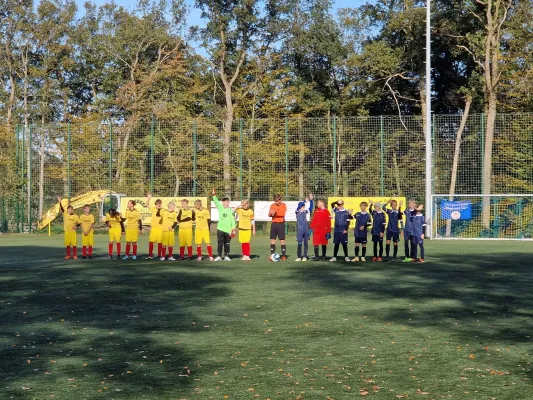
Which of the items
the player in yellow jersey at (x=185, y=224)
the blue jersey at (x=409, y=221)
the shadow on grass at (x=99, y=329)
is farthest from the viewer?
the player in yellow jersey at (x=185, y=224)

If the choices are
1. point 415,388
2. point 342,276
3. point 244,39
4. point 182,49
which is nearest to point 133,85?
point 182,49

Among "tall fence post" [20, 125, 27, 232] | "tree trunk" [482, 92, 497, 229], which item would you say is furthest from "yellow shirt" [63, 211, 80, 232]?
"tall fence post" [20, 125, 27, 232]

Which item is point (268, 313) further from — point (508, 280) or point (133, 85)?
point (133, 85)

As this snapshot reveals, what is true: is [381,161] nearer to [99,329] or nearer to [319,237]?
[319,237]

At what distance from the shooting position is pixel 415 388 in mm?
7867

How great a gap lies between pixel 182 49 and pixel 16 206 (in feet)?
54.6

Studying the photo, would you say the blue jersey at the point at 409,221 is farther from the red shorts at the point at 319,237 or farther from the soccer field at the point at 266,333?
the soccer field at the point at 266,333

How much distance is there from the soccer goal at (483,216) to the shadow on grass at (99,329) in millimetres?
17108

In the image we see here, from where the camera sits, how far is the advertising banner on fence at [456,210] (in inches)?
1353

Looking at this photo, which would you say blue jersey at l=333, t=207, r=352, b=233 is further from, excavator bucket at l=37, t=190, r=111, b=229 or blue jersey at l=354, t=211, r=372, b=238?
excavator bucket at l=37, t=190, r=111, b=229

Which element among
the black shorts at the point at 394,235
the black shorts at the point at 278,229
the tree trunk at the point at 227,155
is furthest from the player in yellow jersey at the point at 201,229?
the tree trunk at the point at 227,155

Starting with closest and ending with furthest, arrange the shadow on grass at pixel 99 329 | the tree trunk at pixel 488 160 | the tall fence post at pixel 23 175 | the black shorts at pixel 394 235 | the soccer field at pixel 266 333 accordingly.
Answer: the soccer field at pixel 266 333
the shadow on grass at pixel 99 329
the black shorts at pixel 394 235
the tree trunk at pixel 488 160
the tall fence post at pixel 23 175

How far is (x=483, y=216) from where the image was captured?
34.6 meters

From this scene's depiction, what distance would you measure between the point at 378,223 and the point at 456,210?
1379 centimetres
